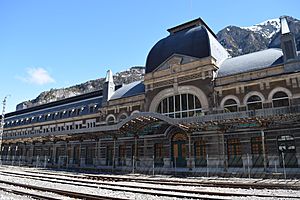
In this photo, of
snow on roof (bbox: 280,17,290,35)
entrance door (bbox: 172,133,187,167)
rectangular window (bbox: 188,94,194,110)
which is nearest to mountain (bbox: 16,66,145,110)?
rectangular window (bbox: 188,94,194,110)

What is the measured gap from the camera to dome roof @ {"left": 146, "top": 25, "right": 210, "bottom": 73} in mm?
26938

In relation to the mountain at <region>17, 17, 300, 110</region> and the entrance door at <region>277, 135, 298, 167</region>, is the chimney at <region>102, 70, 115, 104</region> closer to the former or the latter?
the entrance door at <region>277, 135, 298, 167</region>

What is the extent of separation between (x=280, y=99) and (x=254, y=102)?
211cm

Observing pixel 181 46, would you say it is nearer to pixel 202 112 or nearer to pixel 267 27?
pixel 202 112

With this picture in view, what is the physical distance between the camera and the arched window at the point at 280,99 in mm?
20808

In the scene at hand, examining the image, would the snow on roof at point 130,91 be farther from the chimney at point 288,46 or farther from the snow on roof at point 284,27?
the snow on roof at point 284,27

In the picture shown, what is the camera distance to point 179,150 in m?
25.6

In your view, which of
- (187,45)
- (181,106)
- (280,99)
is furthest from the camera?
(187,45)

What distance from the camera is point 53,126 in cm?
4534

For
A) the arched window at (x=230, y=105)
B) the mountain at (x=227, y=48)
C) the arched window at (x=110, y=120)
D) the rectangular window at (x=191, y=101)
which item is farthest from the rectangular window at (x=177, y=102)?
the mountain at (x=227, y=48)

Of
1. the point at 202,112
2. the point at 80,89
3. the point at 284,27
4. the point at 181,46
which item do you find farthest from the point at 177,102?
the point at 80,89

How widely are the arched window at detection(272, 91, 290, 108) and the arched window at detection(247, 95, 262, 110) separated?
1210mm

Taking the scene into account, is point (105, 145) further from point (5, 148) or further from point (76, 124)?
point (5, 148)

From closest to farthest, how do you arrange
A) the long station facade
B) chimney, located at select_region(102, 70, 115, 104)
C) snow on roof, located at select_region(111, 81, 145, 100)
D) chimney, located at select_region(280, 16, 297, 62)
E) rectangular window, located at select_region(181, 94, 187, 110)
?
the long station facade < chimney, located at select_region(280, 16, 297, 62) < rectangular window, located at select_region(181, 94, 187, 110) < snow on roof, located at select_region(111, 81, 145, 100) < chimney, located at select_region(102, 70, 115, 104)
